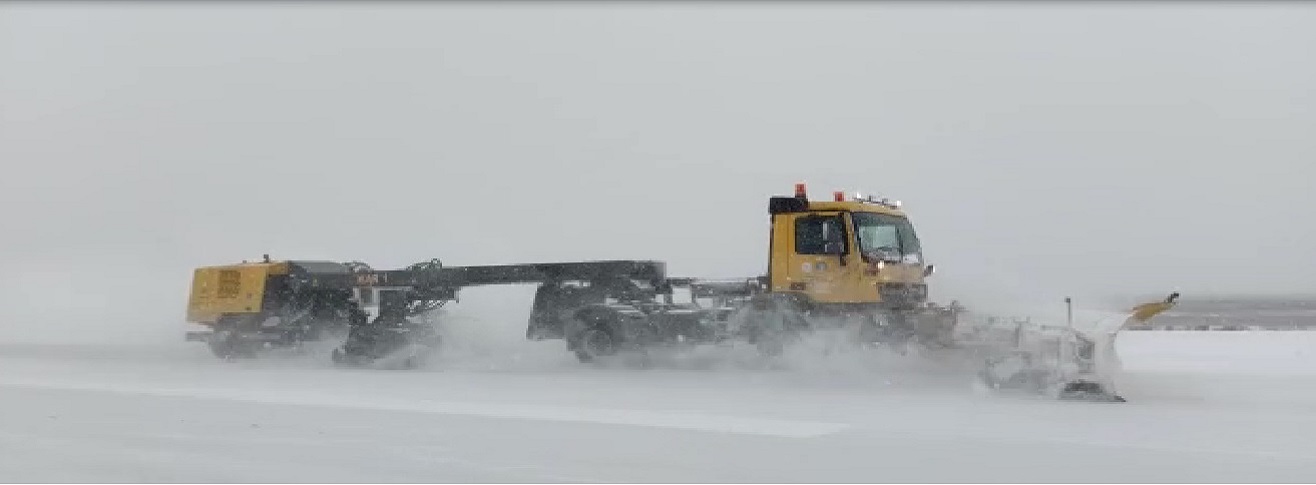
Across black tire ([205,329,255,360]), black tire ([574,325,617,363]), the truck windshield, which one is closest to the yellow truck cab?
the truck windshield

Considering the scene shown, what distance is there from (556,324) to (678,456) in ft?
29.1

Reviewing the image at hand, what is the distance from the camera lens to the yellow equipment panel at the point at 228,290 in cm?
1883

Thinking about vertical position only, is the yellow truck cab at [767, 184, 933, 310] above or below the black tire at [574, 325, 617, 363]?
above

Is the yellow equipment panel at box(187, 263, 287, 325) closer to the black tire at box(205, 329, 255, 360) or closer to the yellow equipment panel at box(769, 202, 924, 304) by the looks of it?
the black tire at box(205, 329, 255, 360)

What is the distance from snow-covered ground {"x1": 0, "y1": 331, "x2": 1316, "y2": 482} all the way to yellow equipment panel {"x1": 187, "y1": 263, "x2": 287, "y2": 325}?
2946 mm

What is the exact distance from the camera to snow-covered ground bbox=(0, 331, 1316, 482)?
735 centimetres

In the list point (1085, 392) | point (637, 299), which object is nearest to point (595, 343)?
point (637, 299)

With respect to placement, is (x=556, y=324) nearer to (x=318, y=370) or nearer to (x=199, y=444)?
(x=318, y=370)

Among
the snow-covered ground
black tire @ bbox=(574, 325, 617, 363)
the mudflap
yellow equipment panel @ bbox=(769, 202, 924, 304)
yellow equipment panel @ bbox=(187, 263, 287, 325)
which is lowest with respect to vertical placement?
the snow-covered ground

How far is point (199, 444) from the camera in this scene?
8484 mm

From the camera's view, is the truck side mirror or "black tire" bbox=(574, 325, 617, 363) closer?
the truck side mirror

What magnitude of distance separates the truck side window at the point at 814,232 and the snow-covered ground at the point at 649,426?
152 cm

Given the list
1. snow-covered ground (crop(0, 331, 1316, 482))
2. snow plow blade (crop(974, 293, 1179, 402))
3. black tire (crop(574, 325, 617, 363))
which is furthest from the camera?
black tire (crop(574, 325, 617, 363))

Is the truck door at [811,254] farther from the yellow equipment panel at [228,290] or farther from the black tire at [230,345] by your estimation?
the black tire at [230,345]
